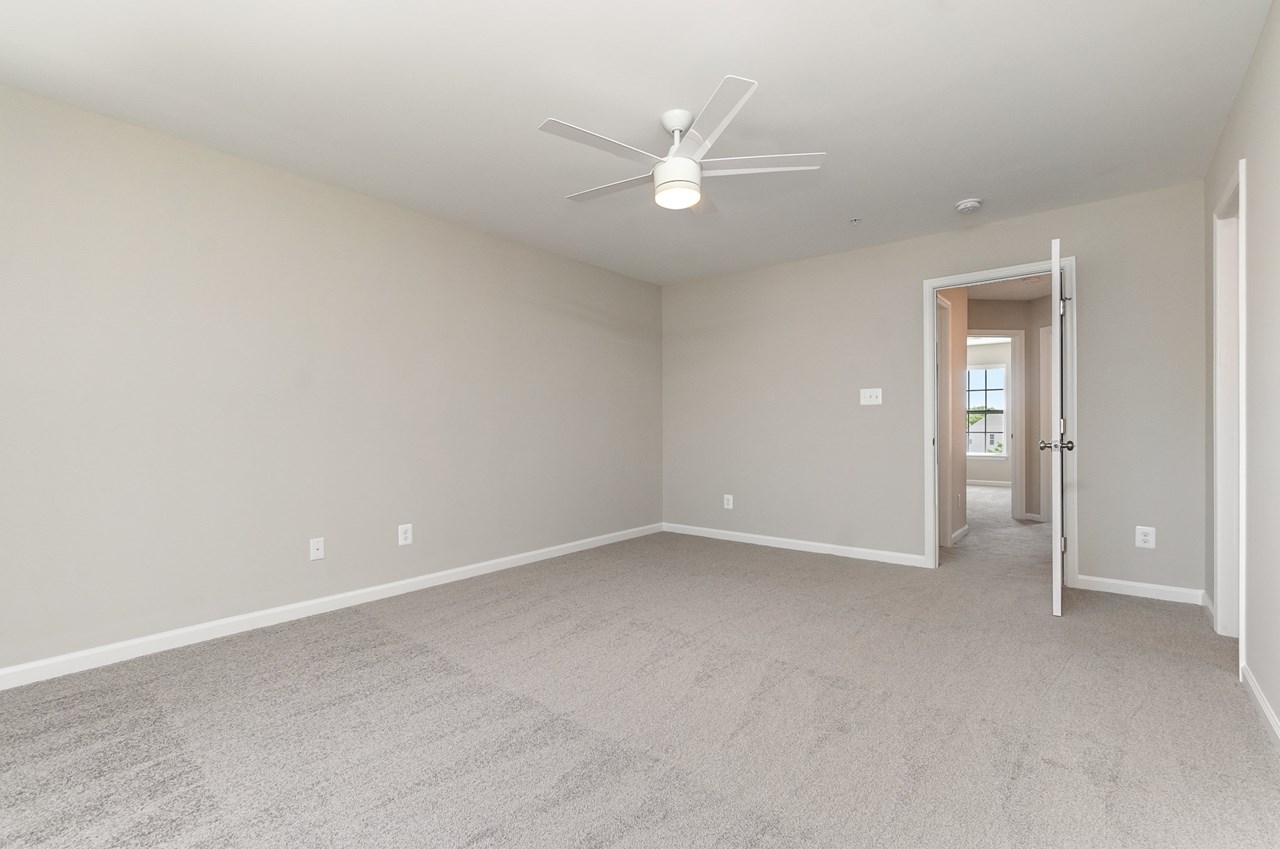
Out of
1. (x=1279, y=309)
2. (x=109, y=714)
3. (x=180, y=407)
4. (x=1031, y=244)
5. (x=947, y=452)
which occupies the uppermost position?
(x=1031, y=244)

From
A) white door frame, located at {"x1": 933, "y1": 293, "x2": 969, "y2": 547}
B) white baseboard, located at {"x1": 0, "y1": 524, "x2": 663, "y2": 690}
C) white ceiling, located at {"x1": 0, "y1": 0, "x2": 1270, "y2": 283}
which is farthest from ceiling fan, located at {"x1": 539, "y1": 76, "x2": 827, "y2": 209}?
white door frame, located at {"x1": 933, "y1": 293, "x2": 969, "y2": 547}

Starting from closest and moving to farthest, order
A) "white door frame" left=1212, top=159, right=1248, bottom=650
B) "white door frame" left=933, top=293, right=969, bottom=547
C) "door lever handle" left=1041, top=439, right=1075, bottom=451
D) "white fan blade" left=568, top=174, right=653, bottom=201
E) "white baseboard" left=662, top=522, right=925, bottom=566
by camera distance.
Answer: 1. "white fan blade" left=568, top=174, right=653, bottom=201
2. "white door frame" left=1212, top=159, right=1248, bottom=650
3. "door lever handle" left=1041, top=439, right=1075, bottom=451
4. "white baseboard" left=662, top=522, right=925, bottom=566
5. "white door frame" left=933, top=293, right=969, bottom=547

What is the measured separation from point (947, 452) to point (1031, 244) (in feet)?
6.15

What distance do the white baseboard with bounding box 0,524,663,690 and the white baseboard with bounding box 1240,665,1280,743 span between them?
384cm

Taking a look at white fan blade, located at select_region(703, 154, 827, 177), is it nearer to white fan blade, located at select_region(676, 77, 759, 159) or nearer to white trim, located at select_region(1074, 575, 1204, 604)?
white fan blade, located at select_region(676, 77, 759, 159)

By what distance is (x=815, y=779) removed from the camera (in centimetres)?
175

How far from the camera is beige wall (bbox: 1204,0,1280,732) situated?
1936 millimetres

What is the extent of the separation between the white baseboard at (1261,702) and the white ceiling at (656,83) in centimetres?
232

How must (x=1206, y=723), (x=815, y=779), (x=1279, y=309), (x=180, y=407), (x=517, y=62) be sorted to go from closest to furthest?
(x=815, y=779) → (x=1279, y=309) → (x=1206, y=723) → (x=517, y=62) → (x=180, y=407)

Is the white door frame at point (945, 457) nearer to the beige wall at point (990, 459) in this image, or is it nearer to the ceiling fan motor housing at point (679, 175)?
the ceiling fan motor housing at point (679, 175)

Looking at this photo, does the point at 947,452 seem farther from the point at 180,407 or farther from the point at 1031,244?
the point at 180,407

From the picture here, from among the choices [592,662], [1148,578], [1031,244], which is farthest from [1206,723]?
[1031,244]

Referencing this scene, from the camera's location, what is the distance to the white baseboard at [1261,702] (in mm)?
1906

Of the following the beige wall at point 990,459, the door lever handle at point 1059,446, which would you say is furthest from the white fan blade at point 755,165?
the beige wall at point 990,459
